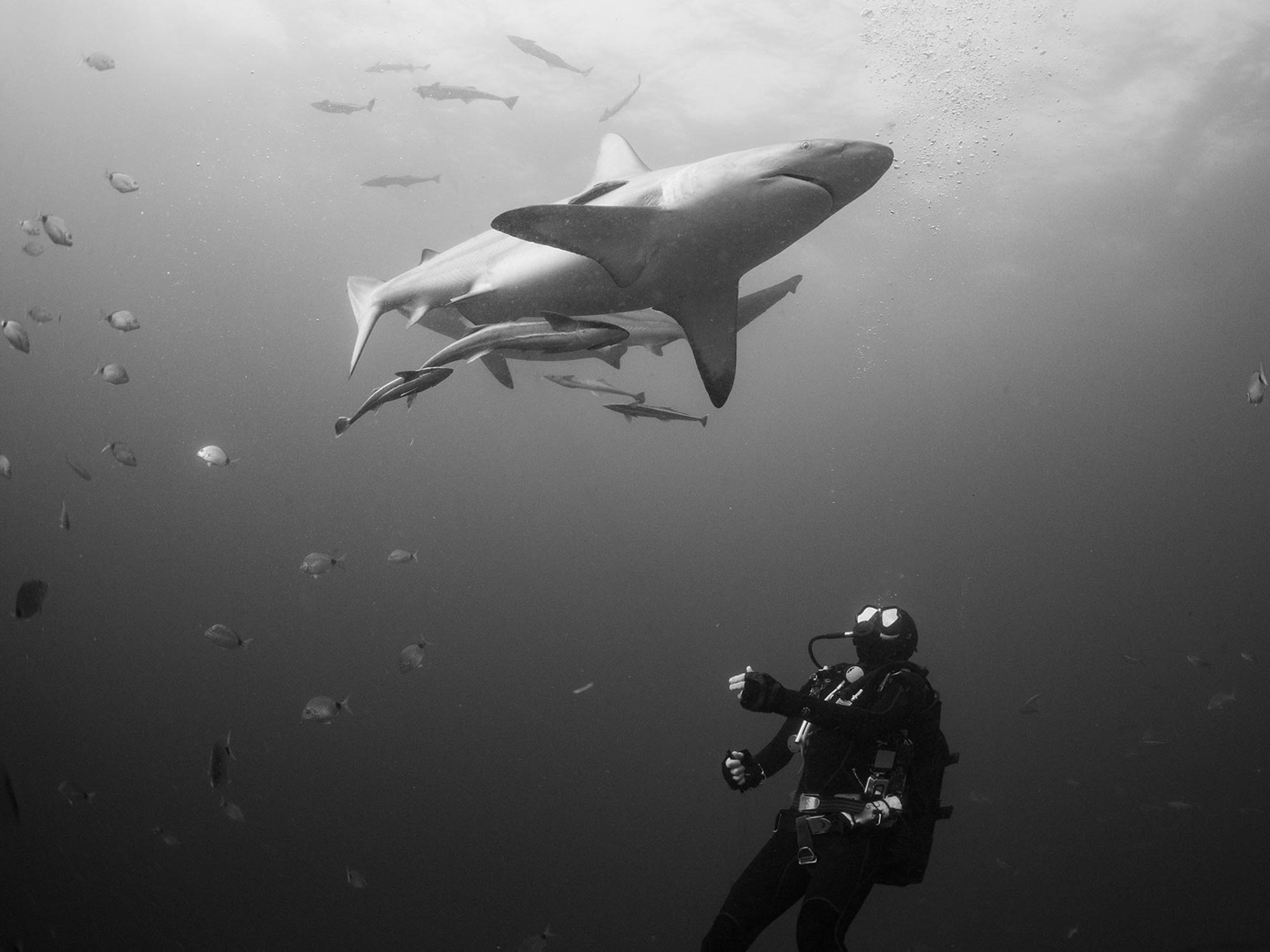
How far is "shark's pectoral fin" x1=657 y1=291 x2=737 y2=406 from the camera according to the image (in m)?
4.06

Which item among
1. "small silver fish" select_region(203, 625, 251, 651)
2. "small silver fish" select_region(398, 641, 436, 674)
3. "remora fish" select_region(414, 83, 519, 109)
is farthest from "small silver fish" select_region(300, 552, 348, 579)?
"remora fish" select_region(414, 83, 519, 109)

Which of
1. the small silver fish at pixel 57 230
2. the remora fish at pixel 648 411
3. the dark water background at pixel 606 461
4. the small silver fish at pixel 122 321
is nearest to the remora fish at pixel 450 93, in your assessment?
the dark water background at pixel 606 461

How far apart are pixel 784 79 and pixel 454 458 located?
10408 cm

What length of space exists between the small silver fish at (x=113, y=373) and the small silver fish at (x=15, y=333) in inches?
29.1

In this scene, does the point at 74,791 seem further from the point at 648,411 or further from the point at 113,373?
the point at 648,411

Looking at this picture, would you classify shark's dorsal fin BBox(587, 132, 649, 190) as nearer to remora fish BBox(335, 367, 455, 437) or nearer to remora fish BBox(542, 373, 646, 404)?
remora fish BBox(542, 373, 646, 404)

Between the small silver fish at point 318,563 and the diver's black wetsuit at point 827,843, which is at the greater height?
the diver's black wetsuit at point 827,843

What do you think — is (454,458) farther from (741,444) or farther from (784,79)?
(784,79)

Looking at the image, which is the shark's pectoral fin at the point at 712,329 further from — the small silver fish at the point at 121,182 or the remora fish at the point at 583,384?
the small silver fish at the point at 121,182

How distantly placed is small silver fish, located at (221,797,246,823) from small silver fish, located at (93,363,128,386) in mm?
5510

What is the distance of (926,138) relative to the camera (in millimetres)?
19281

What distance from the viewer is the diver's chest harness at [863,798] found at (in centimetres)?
421

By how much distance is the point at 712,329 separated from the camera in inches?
164

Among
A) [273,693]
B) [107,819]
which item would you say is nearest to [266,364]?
[273,693]
